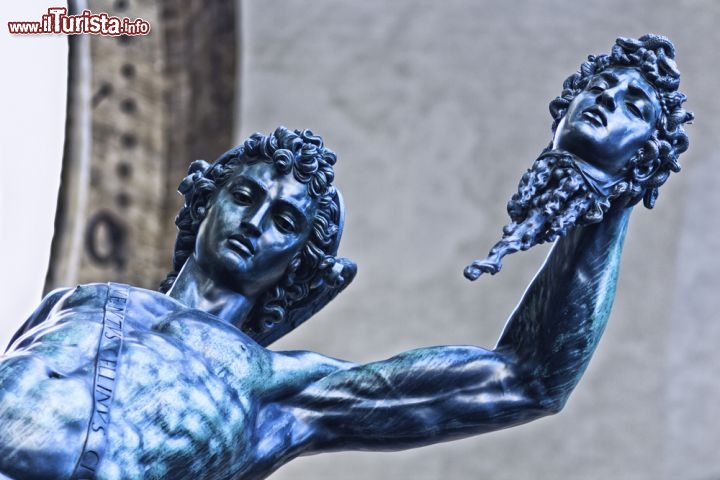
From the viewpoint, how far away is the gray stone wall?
920 centimetres

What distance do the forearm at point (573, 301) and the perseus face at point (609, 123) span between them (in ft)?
0.37

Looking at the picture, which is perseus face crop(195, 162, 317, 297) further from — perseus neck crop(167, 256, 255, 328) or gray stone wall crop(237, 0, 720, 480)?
gray stone wall crop(237, 0, 720, 480)

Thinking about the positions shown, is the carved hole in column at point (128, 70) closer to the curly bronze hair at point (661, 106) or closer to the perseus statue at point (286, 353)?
the perseus statue at point (286, 353)

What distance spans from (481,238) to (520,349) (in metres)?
5.25

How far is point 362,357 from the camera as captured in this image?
9203mm

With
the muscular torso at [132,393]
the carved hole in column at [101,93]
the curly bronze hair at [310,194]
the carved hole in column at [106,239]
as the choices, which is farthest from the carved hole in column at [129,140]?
the muscular torso at [132,393]

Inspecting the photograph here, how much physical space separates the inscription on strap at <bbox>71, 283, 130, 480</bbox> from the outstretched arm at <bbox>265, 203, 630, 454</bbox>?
323mm

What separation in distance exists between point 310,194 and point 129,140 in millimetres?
5454

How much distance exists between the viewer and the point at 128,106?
9.52m

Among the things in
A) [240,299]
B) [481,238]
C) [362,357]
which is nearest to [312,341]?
[362,357]

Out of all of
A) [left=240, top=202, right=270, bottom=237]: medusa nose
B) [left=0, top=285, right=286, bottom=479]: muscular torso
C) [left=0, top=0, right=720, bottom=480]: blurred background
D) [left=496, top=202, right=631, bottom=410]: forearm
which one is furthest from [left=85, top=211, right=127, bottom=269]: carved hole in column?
[left=496, top=202, right=631, bottom=410]: forearm

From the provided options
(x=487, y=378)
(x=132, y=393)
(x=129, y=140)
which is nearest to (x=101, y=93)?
(x=129, y=140)

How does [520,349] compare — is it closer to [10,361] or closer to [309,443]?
[309,443]

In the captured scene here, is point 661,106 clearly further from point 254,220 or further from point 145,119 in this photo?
point 145,119
